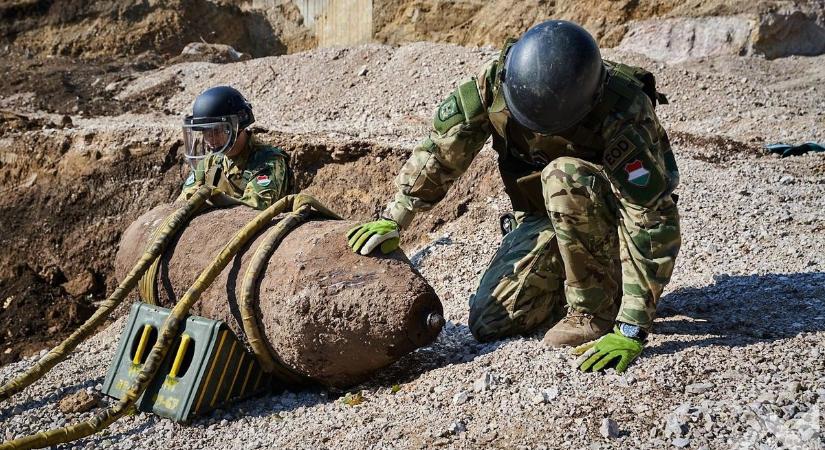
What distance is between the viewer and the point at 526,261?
4.71 metres

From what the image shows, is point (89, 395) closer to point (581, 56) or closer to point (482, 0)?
point (581, 56)

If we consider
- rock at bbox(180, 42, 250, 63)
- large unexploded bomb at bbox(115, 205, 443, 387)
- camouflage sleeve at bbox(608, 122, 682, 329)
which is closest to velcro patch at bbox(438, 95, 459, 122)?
large unexploded bomb at bbox(115, 205, 443, 387)

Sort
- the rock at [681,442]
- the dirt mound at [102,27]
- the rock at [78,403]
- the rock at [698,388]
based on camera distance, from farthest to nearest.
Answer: the dirt mound at [102,27], the rock at [78,403], the rock at [698,388], the rock at [681,442]

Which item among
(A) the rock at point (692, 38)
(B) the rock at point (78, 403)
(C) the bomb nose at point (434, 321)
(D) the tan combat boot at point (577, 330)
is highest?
(C) the bomb nose at point (434, 321)

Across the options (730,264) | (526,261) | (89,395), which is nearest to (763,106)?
(730,264)

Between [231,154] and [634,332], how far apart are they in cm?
376

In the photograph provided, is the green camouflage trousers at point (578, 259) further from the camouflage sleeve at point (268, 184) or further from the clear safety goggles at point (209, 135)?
the clear safety goggles at point (209, 135)

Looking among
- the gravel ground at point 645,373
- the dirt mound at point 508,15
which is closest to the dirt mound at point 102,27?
the dirt mound at point 508,15

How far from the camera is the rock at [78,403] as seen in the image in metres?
4.44

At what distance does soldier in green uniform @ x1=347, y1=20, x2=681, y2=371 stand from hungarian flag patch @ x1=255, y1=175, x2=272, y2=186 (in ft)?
6.68

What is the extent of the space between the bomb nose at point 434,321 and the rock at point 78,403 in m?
1.91

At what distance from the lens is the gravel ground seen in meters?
3.26

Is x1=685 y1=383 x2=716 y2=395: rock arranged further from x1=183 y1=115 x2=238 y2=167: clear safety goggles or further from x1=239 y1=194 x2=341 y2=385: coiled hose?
x1=183 y1=115 x2=238 y2=167: clear safety goggles

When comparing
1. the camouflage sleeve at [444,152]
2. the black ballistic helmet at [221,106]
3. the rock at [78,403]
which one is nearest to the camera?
the camouflage sleeve at [444,152]
